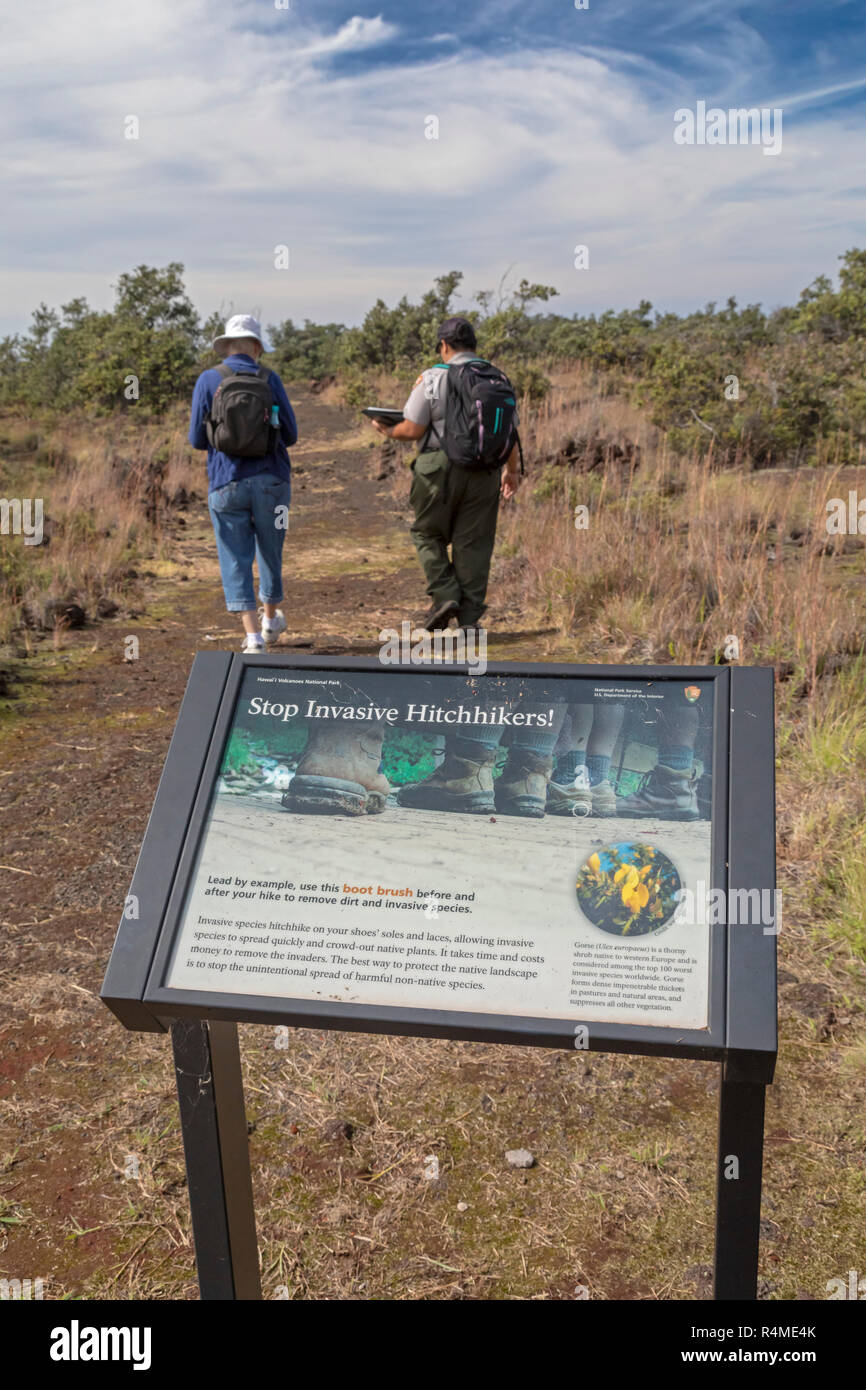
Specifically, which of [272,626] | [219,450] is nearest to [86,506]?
[272,626]

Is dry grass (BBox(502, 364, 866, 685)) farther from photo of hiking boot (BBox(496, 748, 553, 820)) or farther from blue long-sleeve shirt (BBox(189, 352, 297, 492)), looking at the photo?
photo of hiking boot (BBox(496, 748, 553, 820))

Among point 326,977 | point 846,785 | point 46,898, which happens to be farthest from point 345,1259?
point 846,785

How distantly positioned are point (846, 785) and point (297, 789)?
8.64 feet

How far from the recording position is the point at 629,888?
1675 millimetres

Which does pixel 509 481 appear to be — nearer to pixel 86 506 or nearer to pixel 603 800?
pixel 603 800

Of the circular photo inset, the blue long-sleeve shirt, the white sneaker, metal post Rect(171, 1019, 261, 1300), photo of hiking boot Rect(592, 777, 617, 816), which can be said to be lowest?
metal post Rect(171, 1019, 261, 1300)

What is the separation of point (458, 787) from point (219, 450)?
12.6 ft

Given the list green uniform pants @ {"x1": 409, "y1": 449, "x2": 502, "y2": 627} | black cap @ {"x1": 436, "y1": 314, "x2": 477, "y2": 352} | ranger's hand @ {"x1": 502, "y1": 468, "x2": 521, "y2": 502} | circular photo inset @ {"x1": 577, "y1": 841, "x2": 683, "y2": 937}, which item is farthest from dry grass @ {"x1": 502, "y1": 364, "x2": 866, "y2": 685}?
circular photo inset @ {"x1": 577, "y1": 841, "x2": 683, "y2": 937}

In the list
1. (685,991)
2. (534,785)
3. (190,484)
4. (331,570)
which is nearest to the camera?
(685,991)

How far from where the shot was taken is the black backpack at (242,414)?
505cm

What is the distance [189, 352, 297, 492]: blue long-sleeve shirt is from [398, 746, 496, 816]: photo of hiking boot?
3.61 metres

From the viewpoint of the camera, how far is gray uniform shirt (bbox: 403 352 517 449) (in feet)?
18.0
